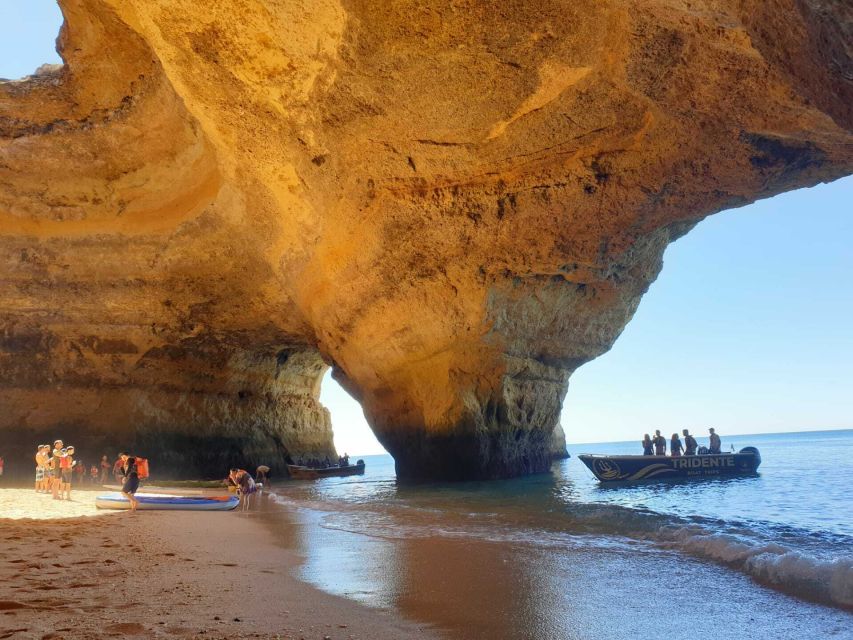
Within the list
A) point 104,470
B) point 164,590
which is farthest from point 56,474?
point 164,590

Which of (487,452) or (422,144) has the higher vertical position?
(422,144)

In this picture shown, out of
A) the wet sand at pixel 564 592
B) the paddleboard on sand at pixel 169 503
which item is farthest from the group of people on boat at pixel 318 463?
the wet sand at pixel 564 592

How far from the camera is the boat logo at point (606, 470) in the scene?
14.0 meters

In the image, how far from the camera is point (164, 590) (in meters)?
3.41

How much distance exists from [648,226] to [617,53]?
4861mm

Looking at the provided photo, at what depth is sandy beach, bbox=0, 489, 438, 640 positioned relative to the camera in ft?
8.82

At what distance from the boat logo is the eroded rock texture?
6.40 ft

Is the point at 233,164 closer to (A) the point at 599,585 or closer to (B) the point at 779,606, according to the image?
(A) the point at 599,585

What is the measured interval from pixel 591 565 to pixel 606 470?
999 centimetres

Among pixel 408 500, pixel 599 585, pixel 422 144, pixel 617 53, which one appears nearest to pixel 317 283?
pixel 422 144

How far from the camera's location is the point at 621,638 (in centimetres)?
284

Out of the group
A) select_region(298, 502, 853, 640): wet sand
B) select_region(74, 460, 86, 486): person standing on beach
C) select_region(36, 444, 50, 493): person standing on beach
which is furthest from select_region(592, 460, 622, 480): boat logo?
select_region(74, 460, 86, 486): person standing on beach

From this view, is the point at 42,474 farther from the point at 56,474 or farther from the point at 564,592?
the point at 564,592

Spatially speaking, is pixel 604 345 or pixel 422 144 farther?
pixel 604 345
